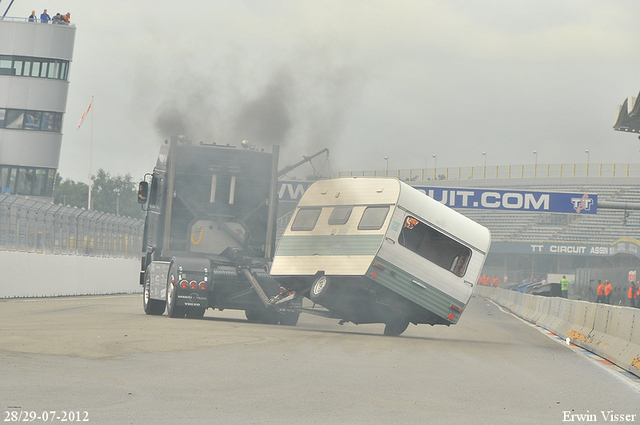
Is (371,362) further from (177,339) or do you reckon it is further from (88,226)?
(88,226)

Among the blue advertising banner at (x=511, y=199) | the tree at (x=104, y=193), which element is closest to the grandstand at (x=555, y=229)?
the blue advertising banner at (x=511, y=199)

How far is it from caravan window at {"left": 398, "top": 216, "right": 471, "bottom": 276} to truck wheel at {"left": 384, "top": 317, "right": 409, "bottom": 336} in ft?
5.33

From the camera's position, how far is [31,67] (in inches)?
2269

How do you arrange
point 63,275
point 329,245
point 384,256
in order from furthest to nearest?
point 63,275 < point 329,245 < point 384,256


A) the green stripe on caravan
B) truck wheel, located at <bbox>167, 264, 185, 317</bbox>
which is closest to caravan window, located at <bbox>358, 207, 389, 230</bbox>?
the green stripe on caravan

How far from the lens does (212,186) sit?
1891cm

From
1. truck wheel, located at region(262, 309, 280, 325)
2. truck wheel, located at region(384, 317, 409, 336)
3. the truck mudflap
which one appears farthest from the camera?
truck wheel, located at region(262, 309, 280, 325)

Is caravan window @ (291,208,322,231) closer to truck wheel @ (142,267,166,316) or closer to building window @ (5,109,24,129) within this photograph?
truck wheel @ (142,267,166,316)

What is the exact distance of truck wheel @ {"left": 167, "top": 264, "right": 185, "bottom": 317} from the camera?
60.5ft

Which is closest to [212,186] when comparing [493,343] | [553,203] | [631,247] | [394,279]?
[394,279]

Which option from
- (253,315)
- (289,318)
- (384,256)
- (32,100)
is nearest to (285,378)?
(384,256)

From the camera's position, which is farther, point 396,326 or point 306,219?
point 306,219

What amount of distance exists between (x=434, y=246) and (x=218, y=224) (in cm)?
480

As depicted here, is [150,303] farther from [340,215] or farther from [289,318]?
[340,215]
